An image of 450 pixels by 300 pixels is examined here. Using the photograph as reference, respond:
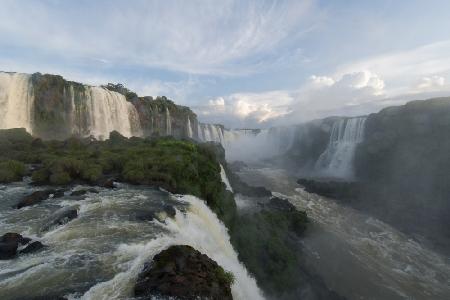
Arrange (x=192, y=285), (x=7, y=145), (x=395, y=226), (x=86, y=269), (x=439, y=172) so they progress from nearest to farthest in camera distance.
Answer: (x=192, y=285) < (x=86, y=269) < (x=7, y=145) < (x=395, y=226) < (x=439, y=172)

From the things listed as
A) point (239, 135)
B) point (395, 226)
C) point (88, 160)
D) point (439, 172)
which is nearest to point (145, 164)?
point (88, 160)

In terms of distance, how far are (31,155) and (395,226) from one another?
106ft

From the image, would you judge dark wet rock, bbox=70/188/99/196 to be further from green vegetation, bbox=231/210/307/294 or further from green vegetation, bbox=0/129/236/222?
green vegetation, bbox=231/210/307/294

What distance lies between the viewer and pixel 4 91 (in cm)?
3450

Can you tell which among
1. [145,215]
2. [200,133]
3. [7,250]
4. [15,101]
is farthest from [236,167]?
[7,250]

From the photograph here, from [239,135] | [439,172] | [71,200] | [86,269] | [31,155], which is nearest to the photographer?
[86,269]

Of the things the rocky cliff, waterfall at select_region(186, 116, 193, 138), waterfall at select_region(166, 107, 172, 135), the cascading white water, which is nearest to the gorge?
the rocky cliff

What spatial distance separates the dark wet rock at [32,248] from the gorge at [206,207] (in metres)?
0.15

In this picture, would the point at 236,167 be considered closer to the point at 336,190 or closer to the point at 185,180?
the point at 336,190

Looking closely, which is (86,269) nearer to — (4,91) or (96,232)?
(96,232)

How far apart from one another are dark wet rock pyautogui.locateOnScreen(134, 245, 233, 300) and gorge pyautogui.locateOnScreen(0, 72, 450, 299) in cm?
25

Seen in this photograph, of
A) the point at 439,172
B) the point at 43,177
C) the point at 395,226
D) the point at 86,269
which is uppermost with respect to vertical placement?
the point at 43,177

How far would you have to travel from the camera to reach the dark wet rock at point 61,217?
10.6m

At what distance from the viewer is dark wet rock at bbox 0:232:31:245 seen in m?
9.12
